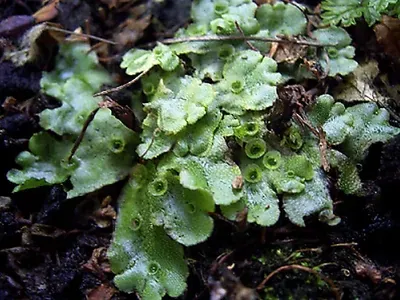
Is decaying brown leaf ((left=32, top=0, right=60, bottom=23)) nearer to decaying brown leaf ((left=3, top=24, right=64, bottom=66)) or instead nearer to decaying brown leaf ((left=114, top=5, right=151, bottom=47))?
decaying brown leaf ((left=3, top=24, right=64, bottom=66))

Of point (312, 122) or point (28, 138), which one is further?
point (28, 138)

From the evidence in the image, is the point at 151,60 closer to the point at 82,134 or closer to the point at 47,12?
the point at 82,134

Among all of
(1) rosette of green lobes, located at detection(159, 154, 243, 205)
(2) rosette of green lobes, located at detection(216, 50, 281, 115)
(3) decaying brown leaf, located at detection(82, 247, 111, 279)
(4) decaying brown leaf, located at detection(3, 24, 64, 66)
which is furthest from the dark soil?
(2) rosette of green lobes, located at detection(216, 50, 281, 115)

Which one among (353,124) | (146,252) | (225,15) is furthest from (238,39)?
(146,252)

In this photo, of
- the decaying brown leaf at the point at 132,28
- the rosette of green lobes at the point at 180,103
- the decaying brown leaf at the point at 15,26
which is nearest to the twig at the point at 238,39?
the rosette of green lobes at the point at 180,103

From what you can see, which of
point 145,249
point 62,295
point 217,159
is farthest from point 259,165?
point 62,295

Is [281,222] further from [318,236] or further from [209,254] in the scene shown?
[209,254]
